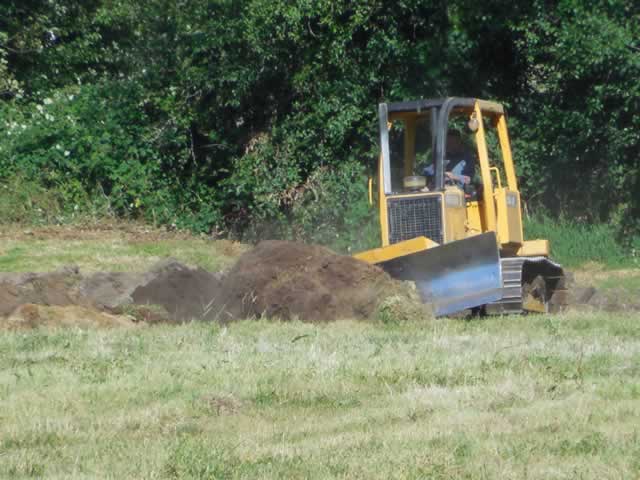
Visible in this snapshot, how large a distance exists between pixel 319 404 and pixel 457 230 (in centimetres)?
652

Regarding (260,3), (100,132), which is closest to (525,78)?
(260,3)

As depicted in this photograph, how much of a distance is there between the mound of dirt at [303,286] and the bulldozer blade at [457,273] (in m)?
0.45

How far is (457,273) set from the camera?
1335 cm

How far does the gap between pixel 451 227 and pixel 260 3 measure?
9126 mm

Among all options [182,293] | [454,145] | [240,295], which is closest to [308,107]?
[454,145]

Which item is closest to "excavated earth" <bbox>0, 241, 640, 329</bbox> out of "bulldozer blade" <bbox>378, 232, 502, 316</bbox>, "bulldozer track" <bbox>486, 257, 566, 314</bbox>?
"bulldozer blade" <bbox>378, 232, 502, 316</bbox>

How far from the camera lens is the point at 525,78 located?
71.6 feet

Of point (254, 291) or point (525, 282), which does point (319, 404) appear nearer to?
point (254, 291)

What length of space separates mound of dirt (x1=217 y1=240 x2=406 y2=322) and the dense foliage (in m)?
7.20

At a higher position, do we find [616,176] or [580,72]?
[580,72]

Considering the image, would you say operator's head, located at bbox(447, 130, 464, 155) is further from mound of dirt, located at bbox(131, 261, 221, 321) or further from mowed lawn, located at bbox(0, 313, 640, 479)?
mowed lawn, located at bbox(0, 313, 640, 479)

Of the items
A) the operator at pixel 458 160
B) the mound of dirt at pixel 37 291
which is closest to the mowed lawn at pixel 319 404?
the mound of dirt at pixel 37 291

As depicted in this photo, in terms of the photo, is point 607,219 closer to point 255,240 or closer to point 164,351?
point 255,240

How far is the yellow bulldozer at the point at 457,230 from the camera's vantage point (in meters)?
13.3
